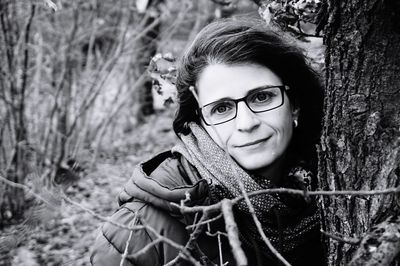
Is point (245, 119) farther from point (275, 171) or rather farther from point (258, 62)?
point (275, 171)

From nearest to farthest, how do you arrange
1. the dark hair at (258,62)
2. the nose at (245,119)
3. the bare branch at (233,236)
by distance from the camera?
the bare branch at (233,236) < the nose at (245,119) < the dark hair at (258,62)

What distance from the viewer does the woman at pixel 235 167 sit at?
1.77 meters

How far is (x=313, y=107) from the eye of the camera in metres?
2.28

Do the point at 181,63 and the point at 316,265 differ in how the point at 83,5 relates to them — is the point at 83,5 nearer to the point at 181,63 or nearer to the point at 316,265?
the point at 181,63

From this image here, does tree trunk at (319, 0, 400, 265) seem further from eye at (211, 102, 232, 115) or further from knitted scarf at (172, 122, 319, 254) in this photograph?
eye at (211, 102, 232, 115)

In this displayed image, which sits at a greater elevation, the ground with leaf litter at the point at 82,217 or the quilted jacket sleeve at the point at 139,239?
the quilted jacket sleeve at the point at 139,239

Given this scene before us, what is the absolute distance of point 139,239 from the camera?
175 centimetres

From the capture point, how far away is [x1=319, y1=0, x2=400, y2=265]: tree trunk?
129cm

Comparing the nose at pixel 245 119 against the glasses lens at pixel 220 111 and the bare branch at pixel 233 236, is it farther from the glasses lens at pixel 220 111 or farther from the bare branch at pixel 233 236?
the bare branch at pixel 233 236

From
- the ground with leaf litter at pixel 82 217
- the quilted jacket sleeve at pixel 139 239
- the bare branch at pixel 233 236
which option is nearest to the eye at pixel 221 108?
the quilted jacket sleeve at pixel 139 239

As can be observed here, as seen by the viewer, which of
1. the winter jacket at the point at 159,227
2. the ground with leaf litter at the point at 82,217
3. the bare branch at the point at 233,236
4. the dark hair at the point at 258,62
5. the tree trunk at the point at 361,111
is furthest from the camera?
the ground with leaf litter at the point at 82,217

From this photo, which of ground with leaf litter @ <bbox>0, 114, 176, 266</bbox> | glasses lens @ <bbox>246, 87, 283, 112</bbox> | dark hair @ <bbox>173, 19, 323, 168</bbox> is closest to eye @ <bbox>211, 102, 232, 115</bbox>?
glasses lens @ <bbox>246, 87, 283, 112</bbox>

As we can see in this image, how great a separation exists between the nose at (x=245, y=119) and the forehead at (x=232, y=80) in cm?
6

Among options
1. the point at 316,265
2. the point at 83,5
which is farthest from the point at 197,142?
the point at 83,5
